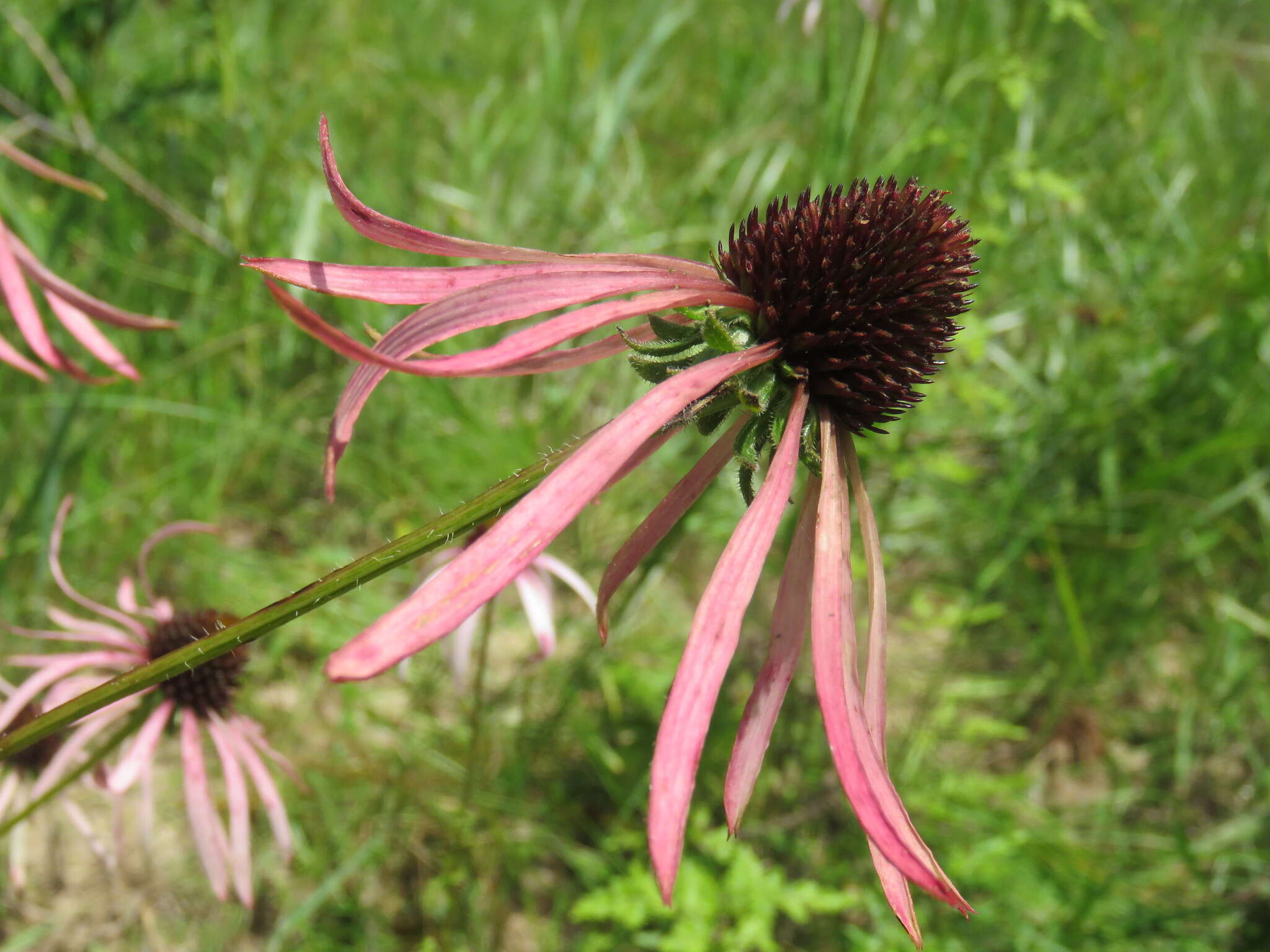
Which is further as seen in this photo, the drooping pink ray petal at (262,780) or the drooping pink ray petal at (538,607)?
the drooping pink ray petal at (538,607)

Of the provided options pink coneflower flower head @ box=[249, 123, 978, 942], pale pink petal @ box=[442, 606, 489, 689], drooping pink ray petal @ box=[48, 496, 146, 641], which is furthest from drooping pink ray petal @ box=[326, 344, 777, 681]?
pale pink petal @ box=[442, 606, 489, 689]

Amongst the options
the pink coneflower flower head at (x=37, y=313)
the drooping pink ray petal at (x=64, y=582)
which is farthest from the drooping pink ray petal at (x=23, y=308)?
the drooping pink ray petal at (x=64, y=582)

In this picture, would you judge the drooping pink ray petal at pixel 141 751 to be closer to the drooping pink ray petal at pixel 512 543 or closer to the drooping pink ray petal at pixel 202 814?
the drooping pink ray petal at pixel 202 814

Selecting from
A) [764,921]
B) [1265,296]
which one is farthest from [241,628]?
[1265,296]

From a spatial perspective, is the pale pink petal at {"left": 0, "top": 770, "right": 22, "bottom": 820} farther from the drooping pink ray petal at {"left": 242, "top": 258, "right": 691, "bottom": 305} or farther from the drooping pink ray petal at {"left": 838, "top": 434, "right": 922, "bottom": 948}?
the drooping pink ray petal at {"left": 838, "top": 434, "right": 922, "bottom": 948}

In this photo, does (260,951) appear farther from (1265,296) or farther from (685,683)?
(1265,296)

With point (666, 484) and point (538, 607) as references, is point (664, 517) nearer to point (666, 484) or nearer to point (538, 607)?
point (538, 607)

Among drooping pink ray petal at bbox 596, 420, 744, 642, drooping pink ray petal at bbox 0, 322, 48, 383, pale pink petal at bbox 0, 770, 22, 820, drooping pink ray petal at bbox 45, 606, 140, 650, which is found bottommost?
pale pink petal at bbox 0, 770, 22, 820
